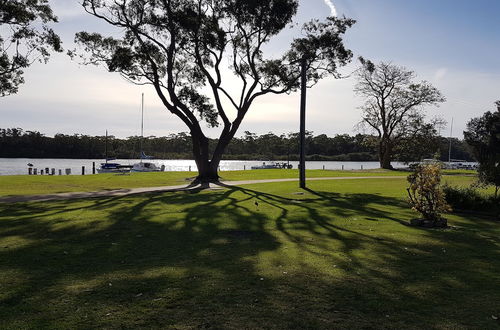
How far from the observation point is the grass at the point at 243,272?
5199 mm

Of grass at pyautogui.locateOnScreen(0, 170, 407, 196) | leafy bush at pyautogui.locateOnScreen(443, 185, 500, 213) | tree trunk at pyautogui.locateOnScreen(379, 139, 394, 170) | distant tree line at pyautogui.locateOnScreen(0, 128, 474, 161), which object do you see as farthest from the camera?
distant tree line at pyautogui.locateOnScreen(0, 128, 474, 161)

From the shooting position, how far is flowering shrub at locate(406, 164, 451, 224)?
12188mm

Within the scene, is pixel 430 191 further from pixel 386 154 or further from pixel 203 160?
pixel 386 154

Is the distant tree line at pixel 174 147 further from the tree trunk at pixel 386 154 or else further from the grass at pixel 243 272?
the grass at pixel 243 272

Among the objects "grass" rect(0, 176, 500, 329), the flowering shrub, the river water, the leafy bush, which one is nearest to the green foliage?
the leafy bush

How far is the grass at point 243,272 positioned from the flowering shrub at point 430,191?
728 millimetres

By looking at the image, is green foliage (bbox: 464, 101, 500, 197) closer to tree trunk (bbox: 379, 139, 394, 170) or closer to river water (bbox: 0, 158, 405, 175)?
tree trunk (bbox: 379, 139, 394, 170)

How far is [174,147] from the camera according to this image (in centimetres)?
14312

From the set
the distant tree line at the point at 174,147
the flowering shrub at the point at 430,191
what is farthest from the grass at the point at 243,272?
the distant tree line at the point at 174,147

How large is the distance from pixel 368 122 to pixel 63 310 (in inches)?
2505

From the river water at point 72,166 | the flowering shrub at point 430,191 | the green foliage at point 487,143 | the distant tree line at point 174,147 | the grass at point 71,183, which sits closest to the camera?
the flowering shrub at point 430,191

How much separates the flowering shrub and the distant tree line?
8909 cm

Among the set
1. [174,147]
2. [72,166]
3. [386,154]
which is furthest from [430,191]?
[174,147]

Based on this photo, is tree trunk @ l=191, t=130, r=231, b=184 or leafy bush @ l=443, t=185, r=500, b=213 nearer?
leafy bush @ l=443, t=185, r=500, b=213
